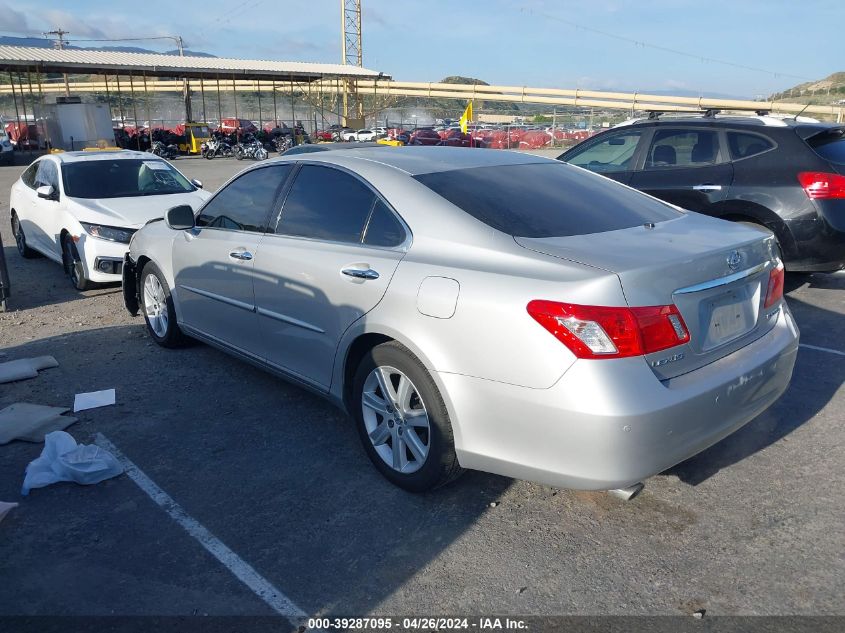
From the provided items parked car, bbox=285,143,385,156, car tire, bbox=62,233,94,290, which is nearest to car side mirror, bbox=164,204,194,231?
parked car, bbox=285,143,385,156

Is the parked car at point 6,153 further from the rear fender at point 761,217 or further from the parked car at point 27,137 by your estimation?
the rear fender at point 761,217

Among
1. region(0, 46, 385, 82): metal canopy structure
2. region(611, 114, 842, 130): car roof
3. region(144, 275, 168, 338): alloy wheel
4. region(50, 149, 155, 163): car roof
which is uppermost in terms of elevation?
region(0, 46, 385, 82): metal canopy structure

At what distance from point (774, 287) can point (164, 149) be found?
3707 cm

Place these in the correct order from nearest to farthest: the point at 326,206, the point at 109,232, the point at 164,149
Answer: the point at 326,206 < the point at 109,232 < the point at 164,149

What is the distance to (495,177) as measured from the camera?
3939mm

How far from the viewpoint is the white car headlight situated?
767 cm

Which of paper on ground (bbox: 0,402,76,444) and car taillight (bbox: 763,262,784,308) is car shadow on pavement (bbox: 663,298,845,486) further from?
paper on ground (bbox: 0,402,76,444)

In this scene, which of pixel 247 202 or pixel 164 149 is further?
pixel 164 149

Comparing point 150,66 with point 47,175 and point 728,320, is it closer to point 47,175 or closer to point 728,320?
point 47,175

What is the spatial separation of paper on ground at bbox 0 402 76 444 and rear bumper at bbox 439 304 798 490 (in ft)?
9.03

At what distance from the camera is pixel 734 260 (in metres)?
3.22

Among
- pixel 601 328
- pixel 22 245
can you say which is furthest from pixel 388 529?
pixel 22 245

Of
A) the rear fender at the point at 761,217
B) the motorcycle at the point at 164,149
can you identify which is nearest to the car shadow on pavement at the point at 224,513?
the rear fender at the point at 761,217

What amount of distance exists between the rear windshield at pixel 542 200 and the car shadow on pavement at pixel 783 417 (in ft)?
4.35
